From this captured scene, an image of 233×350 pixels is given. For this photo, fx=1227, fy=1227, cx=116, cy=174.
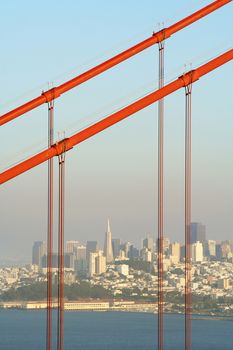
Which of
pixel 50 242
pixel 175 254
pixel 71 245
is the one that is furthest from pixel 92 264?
pixel 50 242

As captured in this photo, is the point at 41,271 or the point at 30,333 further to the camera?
the point at 41,271

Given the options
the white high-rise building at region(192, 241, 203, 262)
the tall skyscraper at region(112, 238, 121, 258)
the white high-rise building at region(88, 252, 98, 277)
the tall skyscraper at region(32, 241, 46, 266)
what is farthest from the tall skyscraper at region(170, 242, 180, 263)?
the tall skyscraper at region(32, 241, 46, 266)

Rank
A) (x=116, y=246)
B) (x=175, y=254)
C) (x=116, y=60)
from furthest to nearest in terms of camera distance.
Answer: (x=116, y=246), (x=175, y=254), (x=116, y=60)

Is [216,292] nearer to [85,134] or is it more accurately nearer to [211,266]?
[211,266]

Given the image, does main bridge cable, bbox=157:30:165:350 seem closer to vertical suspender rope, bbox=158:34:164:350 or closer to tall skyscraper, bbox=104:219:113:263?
vertical suspender rope, bbox=158:34:164:350

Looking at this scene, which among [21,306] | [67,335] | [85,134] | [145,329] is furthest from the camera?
[21,306]

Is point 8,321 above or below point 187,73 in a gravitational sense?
below

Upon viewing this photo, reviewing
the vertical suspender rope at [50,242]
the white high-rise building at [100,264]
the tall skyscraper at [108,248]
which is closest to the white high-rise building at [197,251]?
the tall skyscraper at [108,248]

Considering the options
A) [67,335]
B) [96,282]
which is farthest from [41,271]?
[67,335]

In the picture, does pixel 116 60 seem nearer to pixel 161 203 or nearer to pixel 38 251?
pixel 161 203
